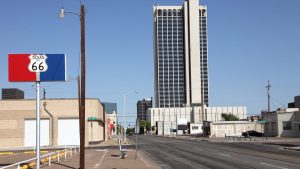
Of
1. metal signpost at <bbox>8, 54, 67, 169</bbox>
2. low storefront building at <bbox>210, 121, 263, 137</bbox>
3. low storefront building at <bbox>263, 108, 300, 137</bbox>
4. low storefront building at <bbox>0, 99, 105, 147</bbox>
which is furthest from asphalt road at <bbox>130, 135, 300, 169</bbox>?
low storefront building at <bbox>210, 121, 263, 137</bbox>

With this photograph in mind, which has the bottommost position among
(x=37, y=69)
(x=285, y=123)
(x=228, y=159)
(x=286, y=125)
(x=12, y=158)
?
(x=12, y=158)

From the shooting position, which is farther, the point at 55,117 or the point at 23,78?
the point at 55,117

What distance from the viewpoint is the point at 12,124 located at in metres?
72.2

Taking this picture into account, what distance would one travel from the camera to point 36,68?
50.6 feet

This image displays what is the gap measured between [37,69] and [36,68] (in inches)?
2.2

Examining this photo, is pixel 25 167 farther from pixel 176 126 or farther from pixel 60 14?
pixel 176 126

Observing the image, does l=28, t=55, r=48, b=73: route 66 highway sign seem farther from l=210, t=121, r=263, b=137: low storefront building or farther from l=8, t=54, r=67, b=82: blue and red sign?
l=210, t=121, r=263, b=137: low storefront building

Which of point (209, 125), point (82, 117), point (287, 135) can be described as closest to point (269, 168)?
point (82, 117)

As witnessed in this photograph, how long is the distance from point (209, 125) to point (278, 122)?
81.7 ft

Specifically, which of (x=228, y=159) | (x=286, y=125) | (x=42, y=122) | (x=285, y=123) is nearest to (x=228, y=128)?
(x=285, y=123)

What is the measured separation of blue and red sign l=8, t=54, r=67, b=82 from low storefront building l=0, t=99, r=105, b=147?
190ft

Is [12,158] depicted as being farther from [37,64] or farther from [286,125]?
[286,125]

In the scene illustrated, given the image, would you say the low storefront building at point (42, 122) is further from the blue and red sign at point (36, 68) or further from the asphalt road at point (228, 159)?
the blue and red sign at point (36, 68)

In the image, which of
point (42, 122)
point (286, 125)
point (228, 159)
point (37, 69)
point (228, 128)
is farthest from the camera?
point (228, 128)
